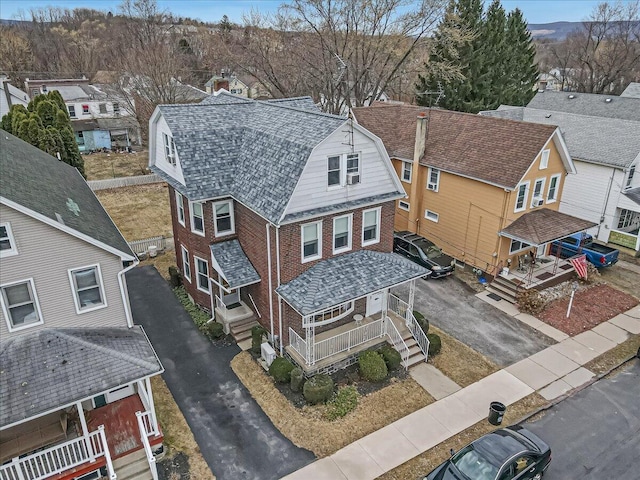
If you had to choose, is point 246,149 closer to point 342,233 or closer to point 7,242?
point 342,233

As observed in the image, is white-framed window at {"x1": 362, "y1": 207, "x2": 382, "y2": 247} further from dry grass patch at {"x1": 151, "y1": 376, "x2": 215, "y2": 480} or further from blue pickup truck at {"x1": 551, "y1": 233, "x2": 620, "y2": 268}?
blue pickup truck at {"x1": 551, "y1": 233, "x2": 620, "y2": 268}

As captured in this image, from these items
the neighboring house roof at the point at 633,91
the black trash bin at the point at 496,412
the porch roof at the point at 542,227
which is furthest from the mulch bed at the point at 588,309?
the neighboring house roof at the point at 633,91

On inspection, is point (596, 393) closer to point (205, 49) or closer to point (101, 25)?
point (205, 49)

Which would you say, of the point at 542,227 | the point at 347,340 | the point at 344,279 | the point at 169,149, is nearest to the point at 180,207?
the point at 169,149

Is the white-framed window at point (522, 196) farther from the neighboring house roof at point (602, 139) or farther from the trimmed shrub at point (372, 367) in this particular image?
the trimmed shrub at point (372, 367)

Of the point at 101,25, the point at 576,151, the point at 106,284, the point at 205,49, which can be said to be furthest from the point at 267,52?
the point at 101,25

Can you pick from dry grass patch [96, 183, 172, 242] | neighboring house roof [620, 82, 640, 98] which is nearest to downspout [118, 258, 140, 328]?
dry grass patch [96, 183, 172, 242]
